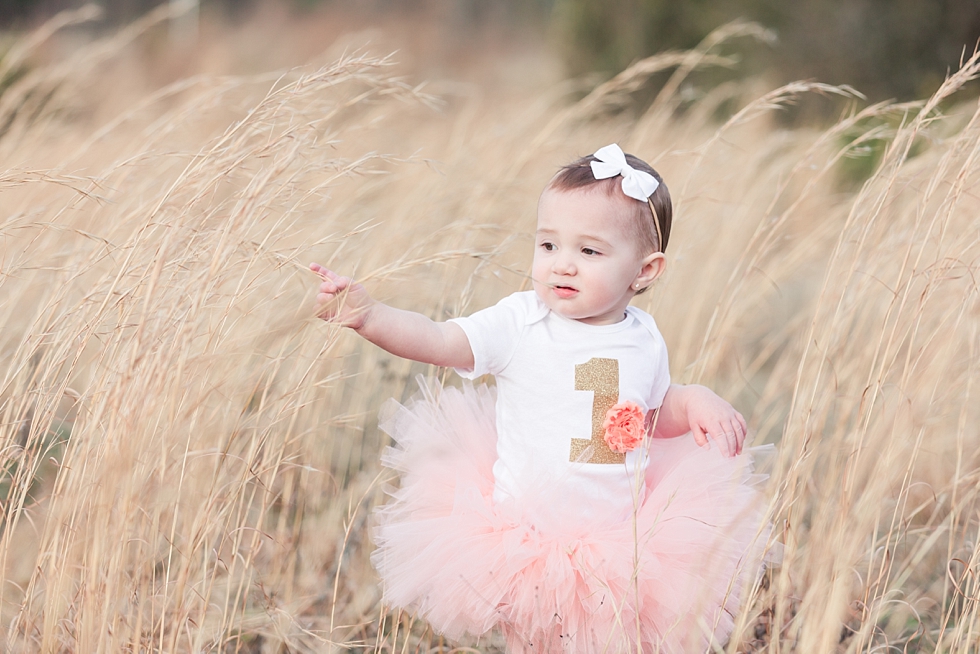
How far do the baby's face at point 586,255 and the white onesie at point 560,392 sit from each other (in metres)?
0.06

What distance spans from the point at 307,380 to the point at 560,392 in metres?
0.50

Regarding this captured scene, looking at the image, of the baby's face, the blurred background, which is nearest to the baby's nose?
the baby's face

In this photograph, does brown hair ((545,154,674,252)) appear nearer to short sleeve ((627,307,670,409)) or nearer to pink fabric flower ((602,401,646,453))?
short sleeve ((627,307,670,409))

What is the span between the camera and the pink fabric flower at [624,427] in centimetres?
175

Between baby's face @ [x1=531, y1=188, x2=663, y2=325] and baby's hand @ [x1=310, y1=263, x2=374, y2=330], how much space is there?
14.5 inches

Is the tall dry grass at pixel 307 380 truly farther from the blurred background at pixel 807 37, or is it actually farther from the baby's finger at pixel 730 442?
the blurred background at pixel 807 37

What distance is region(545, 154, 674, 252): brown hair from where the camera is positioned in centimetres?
178

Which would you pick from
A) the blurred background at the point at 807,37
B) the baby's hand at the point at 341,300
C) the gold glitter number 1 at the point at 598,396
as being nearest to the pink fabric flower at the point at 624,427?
the gold glitter number 1 at the point at 598,396

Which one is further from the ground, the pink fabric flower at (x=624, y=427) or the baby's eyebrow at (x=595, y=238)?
the baby's eyebrow at (x=595, y=238)

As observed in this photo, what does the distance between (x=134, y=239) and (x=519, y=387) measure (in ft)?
2.56

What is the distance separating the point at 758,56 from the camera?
9.67 metres

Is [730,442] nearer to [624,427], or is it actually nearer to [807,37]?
[624,427]

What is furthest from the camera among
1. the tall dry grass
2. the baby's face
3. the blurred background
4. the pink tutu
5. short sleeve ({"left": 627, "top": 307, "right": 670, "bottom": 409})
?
the blurred background

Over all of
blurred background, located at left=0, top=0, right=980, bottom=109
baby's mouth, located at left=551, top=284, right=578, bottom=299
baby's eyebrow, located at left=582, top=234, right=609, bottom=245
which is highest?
blurred background, located at left=0, top=0, right=980, bottom=109
